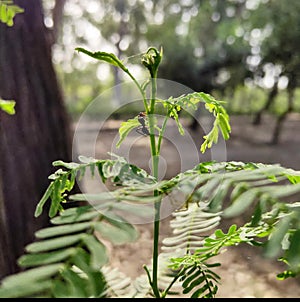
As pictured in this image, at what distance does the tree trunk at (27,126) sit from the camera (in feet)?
5.08

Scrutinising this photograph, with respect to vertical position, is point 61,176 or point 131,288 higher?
point 61,176

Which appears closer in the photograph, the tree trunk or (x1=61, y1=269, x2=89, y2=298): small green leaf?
(x1=61, y1=269, x2=89, y2=298): small green leaf

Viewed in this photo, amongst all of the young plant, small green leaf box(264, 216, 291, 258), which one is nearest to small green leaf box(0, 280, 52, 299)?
the young plant

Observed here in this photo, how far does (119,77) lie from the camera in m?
16.1

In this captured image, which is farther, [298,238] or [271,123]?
[271,123]

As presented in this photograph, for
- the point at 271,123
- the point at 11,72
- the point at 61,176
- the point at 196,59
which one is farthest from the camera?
the point at 271,123

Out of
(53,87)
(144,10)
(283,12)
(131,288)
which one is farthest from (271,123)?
(131,288)

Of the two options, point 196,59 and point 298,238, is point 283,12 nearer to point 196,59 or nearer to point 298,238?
point 196,59

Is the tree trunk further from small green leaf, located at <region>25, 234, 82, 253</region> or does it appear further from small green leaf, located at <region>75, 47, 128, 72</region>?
small green leaf, located at <region>25, 234, 82, 253</region>

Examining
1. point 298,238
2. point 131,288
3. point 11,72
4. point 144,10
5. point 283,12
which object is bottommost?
point 131,288

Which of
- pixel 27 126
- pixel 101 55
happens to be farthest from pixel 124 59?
pixel 27 126

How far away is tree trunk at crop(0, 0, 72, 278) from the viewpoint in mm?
1550

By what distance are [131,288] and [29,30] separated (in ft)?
4.47

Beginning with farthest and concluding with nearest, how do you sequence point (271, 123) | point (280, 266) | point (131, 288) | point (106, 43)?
point (106, 43), point (271, 123), point (280, 266), point (131, 288)
